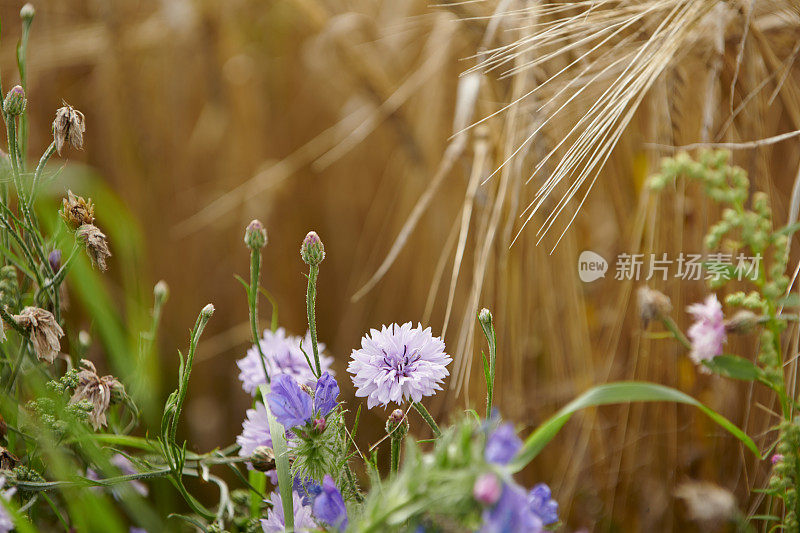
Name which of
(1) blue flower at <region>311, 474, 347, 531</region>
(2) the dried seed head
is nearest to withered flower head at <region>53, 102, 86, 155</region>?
(1) blue flower at <region>311, 474, 347, 531</region>

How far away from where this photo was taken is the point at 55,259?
458mm

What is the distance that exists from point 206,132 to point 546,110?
841 millimetres

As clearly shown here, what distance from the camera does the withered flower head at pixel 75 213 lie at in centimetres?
38

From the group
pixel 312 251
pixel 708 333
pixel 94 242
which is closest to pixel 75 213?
pixel 94 242

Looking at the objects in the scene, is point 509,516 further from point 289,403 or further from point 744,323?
point 744,323

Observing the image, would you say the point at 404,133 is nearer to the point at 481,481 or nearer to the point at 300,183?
the point at 300,183

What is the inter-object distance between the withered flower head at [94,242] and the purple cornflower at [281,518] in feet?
0.49

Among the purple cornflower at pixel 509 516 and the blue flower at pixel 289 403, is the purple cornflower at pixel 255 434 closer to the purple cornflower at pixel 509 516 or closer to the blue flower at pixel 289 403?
the blue flower at pixel 289 403

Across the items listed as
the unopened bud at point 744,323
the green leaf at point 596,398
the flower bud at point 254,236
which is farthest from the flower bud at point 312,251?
the unopened bud at point 744,323

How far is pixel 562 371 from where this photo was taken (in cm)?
75

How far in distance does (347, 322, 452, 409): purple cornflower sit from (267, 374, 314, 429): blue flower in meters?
0.03

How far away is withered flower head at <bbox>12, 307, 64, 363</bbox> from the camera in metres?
0.37

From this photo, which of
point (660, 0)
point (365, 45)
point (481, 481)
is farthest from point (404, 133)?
point (481, 481)

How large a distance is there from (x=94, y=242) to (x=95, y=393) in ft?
0.26
